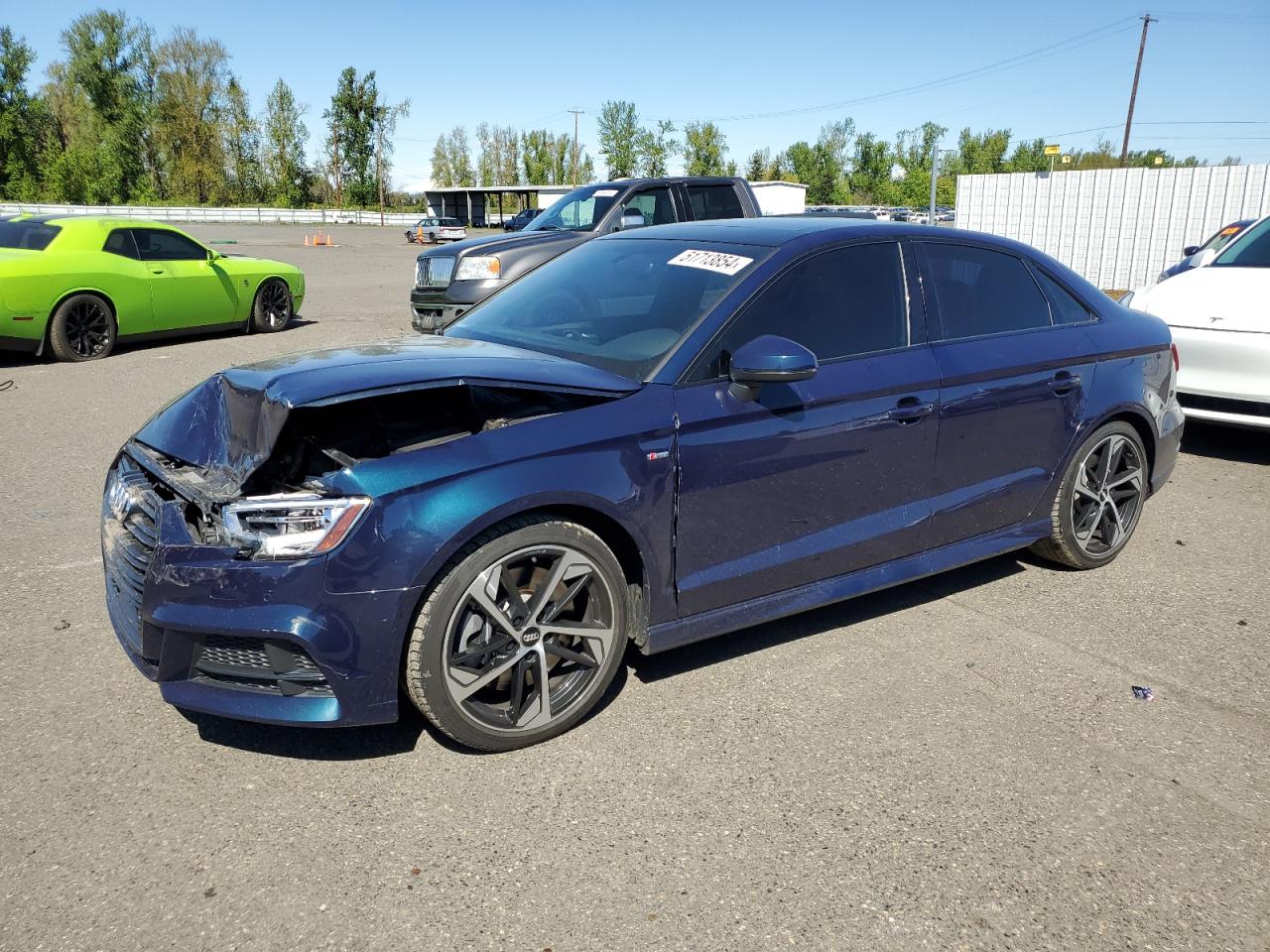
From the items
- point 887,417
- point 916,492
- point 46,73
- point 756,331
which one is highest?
point 46,73

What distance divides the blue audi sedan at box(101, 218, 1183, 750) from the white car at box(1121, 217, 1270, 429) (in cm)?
260

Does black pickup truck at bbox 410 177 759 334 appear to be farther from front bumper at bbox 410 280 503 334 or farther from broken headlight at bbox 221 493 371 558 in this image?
broken headlight at bbox 221 493 371 558

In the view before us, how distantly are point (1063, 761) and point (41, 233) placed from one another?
36.4 feet

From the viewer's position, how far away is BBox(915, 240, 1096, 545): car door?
4.04 metres

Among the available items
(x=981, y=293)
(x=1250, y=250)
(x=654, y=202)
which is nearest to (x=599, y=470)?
(x=981, y=293)

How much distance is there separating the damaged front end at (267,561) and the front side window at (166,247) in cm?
906

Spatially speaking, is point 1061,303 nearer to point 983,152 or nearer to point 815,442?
point 815,442

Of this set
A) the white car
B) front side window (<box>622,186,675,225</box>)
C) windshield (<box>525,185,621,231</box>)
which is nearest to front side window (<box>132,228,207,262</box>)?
windshield (<box>525,185,621,231</box>)

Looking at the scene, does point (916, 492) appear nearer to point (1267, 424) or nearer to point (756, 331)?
point (756, 331)

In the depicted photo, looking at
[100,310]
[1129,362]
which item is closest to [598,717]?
[1129,362]

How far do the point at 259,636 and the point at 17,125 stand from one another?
90.5 m

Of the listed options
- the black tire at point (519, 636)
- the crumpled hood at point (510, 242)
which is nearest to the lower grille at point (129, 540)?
the black tire at point (519, 636)

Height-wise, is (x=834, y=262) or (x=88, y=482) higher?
(x=834, y=262)

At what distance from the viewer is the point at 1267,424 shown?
6.59 m
